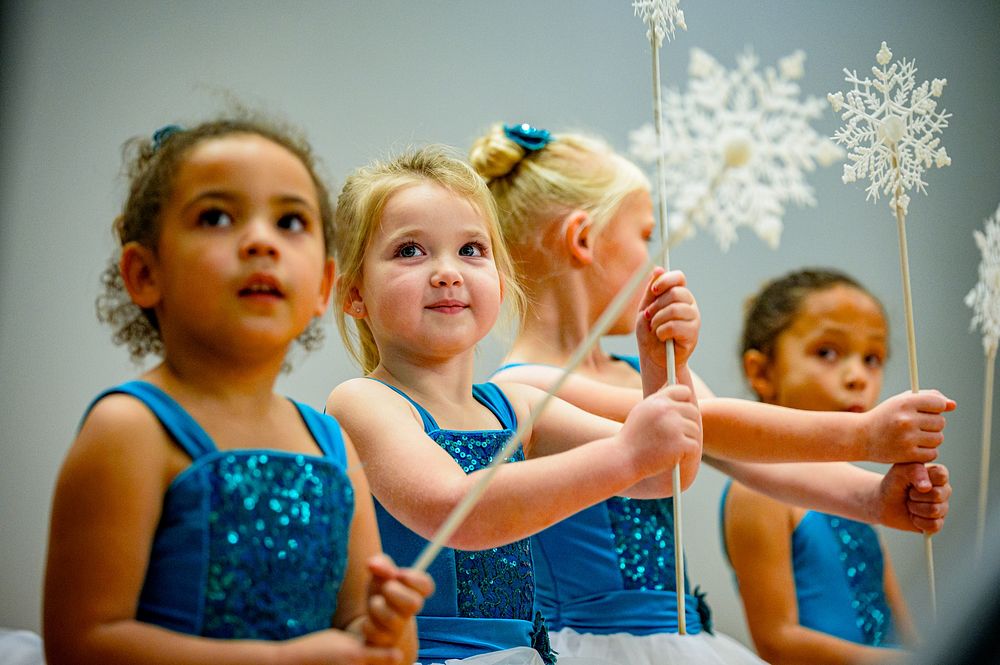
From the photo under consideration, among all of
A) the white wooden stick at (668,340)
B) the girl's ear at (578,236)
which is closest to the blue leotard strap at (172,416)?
the white wooden stick at (668,340)

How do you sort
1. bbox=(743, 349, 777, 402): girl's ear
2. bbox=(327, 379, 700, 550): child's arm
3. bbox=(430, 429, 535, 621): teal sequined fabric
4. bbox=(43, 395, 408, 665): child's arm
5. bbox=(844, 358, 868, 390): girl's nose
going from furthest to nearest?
bbox=(743, 349, 777, 402): girl's ear, bbox=(844, 358, 868, 390): girl's nose, bbox=(430, 429, 535, 621): teal sequined fabric, bbox=(327, 379, 700, 550): child's arm, bbox=(43, 395, 408, 665): child's arm

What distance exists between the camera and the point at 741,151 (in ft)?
2.72

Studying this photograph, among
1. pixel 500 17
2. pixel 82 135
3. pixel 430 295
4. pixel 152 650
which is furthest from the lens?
pixel 500 17

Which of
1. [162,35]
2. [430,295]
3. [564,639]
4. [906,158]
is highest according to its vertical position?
[162,35]

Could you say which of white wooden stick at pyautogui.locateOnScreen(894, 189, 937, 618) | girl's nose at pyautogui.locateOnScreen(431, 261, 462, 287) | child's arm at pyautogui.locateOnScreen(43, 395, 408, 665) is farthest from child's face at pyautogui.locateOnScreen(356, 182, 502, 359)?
white wooden stick at pyautogui.locateOnScreen(894, 189, 937, 618)

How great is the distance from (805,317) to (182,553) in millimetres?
1201

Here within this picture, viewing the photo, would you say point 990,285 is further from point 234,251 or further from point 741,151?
point 234,251

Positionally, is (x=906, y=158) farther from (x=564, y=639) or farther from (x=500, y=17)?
(x=564, y=639)

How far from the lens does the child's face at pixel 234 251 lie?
729 millimetres

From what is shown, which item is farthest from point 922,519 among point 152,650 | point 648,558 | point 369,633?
point 152,650

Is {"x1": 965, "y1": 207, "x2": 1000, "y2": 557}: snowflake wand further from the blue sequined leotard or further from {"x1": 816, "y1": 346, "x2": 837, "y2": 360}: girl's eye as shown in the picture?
the blue sequined leotard

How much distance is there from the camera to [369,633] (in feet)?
2.22

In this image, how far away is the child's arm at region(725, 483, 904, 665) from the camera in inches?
57.0

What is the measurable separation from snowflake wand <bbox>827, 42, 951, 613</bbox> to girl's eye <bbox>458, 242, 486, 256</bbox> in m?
0.41
